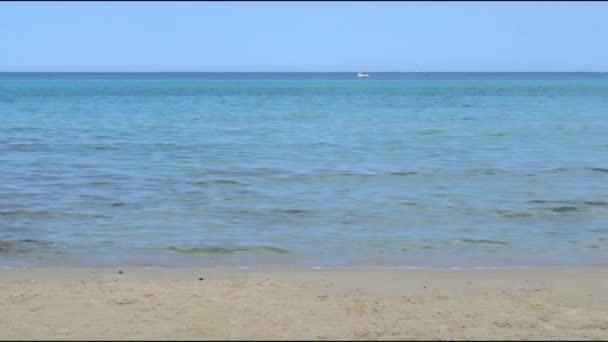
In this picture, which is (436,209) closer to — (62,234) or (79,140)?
(62,234)

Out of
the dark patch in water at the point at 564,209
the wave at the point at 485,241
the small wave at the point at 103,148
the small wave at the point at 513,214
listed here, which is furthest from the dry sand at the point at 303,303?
the small wave at the point at 103,148

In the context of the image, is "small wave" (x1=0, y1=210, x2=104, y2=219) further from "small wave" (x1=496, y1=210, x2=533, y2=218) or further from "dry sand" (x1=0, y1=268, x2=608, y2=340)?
"small wave" (x1=496, y1=210, x2=533, y2=218)

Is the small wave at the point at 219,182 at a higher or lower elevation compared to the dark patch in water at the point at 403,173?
higher

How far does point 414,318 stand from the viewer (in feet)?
22.0

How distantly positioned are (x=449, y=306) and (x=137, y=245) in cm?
423

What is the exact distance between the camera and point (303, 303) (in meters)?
7.20

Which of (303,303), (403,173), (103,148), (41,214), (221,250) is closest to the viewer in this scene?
(303,303)

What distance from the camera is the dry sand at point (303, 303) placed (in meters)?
6.26

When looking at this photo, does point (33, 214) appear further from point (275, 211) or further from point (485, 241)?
point (485, 241)

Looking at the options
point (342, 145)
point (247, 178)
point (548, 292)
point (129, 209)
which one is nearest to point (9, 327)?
point (548, 292)

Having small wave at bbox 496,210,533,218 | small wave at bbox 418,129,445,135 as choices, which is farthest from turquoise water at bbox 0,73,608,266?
small wave at bbox 418,129,445,135

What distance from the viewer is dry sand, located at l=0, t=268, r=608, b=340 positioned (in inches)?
246

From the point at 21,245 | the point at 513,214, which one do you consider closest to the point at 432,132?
the point at 513,214

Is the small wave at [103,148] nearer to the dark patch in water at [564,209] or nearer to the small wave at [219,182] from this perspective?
the small wave at [219,182]
